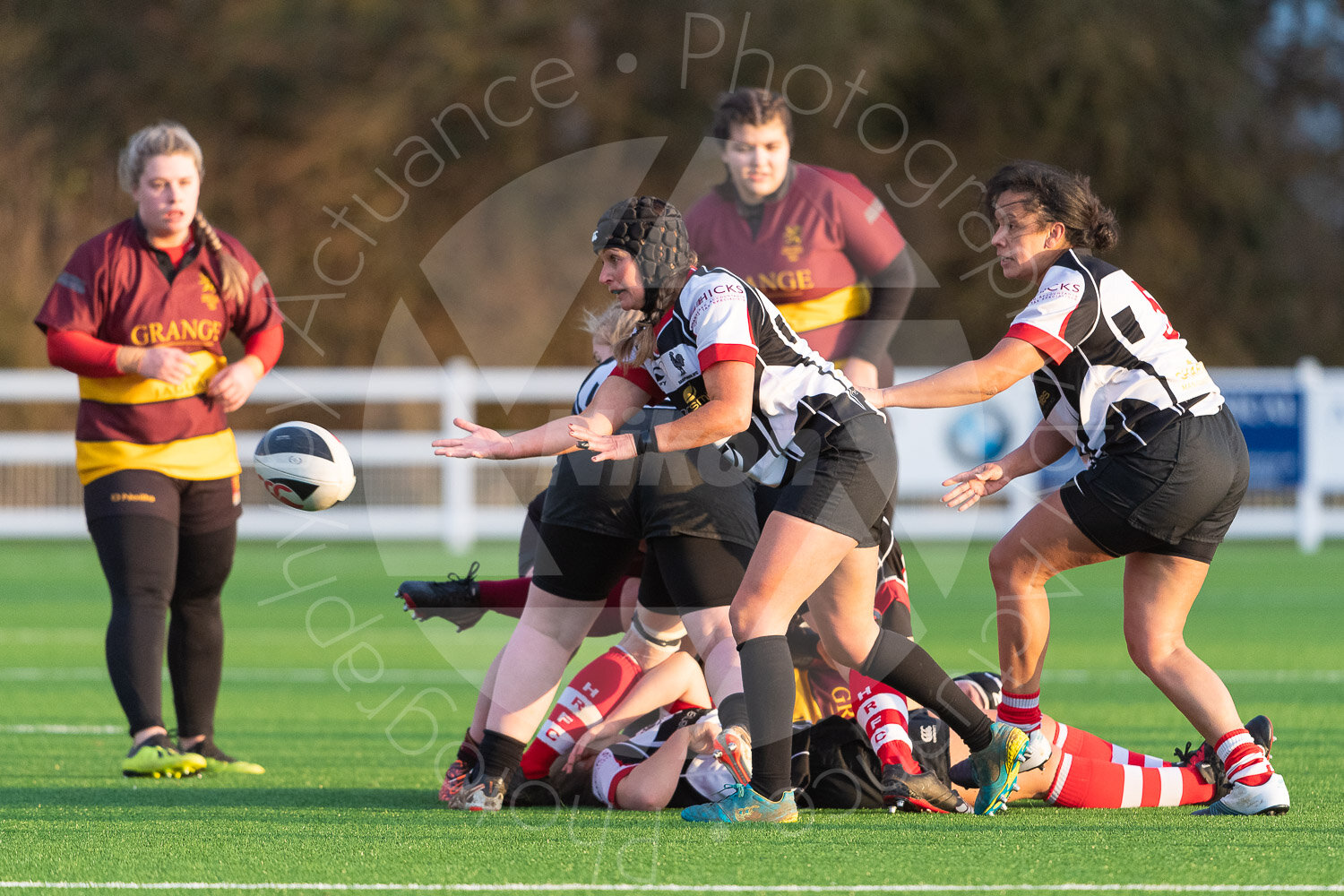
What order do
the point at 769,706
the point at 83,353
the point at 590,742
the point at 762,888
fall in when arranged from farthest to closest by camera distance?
the point at 83,353
the point at 590,742
the point at 769,706
the point at 762,888

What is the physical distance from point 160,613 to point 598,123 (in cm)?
1959

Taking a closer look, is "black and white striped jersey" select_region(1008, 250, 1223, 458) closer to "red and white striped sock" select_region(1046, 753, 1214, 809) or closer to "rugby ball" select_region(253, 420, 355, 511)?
"red and white striped sock" select_region(1046, 753, 1214, 809)

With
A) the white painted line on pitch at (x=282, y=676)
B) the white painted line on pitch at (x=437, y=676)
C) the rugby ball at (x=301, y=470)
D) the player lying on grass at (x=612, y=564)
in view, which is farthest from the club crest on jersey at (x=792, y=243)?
the white painted line on pitch at (x=282, y=676)

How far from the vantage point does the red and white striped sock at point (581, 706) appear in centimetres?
509

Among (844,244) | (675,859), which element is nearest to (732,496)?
(675,859)

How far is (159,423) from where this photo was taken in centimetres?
582

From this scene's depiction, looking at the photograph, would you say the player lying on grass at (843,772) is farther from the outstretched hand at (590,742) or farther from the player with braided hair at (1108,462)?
the player with braided hair at (1108,462)

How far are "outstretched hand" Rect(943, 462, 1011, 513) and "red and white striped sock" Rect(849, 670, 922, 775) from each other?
0.68 m

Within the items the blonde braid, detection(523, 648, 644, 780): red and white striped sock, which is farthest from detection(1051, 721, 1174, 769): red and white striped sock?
the blonde braid

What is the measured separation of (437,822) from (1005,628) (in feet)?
5.75

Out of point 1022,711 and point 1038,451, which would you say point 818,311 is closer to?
point 1038,451

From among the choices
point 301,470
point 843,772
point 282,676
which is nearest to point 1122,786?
point 843,772

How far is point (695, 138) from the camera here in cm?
2423

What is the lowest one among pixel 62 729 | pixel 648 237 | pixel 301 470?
pixel 62 729
